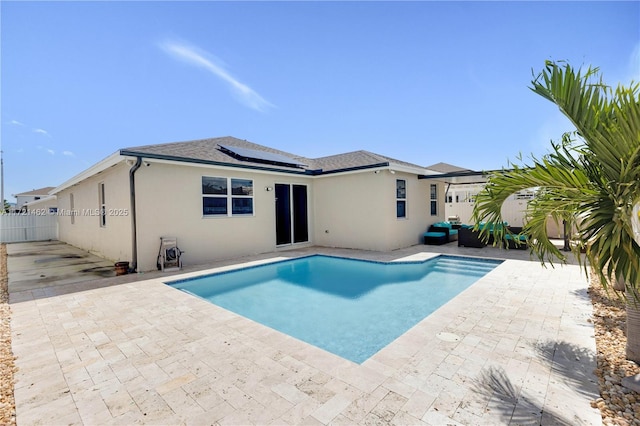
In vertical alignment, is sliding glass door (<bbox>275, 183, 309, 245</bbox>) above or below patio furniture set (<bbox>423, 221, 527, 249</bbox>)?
above

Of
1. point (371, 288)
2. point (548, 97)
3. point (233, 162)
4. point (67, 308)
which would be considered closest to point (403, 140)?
point (233, 162)

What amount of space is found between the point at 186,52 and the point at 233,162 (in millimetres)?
4409

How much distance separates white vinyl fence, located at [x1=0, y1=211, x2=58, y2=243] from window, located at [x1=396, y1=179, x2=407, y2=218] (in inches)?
943

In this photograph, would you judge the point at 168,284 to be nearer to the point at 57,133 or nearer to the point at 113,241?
the point at 113,241

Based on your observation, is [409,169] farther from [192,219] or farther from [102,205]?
[102,205]

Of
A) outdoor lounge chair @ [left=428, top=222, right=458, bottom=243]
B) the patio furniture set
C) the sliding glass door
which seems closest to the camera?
the patio furniture set

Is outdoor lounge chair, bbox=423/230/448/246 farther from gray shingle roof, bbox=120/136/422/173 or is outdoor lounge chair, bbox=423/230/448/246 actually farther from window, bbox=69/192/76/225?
window, bbox=69/192/76/225

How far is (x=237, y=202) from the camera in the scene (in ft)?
35.9

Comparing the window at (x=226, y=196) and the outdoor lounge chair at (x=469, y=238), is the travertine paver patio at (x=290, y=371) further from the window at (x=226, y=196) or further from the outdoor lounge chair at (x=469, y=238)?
the outdoor lounge chair at (x=469, y=238)

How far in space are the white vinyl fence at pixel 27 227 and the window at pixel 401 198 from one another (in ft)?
78.6

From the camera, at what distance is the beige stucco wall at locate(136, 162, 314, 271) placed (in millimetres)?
8703

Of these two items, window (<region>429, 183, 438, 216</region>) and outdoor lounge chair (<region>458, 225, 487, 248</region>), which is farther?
window (<region>429, 183, 438, 216</region>)

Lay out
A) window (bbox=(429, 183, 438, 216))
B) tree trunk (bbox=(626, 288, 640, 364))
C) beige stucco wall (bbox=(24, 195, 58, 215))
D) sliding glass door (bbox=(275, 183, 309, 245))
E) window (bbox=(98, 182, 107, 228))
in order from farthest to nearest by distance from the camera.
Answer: beige stucco wall (bbox=(24, 195, 58, 215)) → window (bbox=(429, 183, 438, 216)) → sliding glass door (bbox=(275, 183, 309, 245)) → window (bbox=(98, 182, 107, 228)) → tree trunk (bbox=(626, 288, 640, 364))

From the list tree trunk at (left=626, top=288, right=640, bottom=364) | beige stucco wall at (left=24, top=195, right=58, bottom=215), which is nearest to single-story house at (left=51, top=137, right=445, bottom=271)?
tree trunk at (left=626, top=288, right=640, bottom=364)
